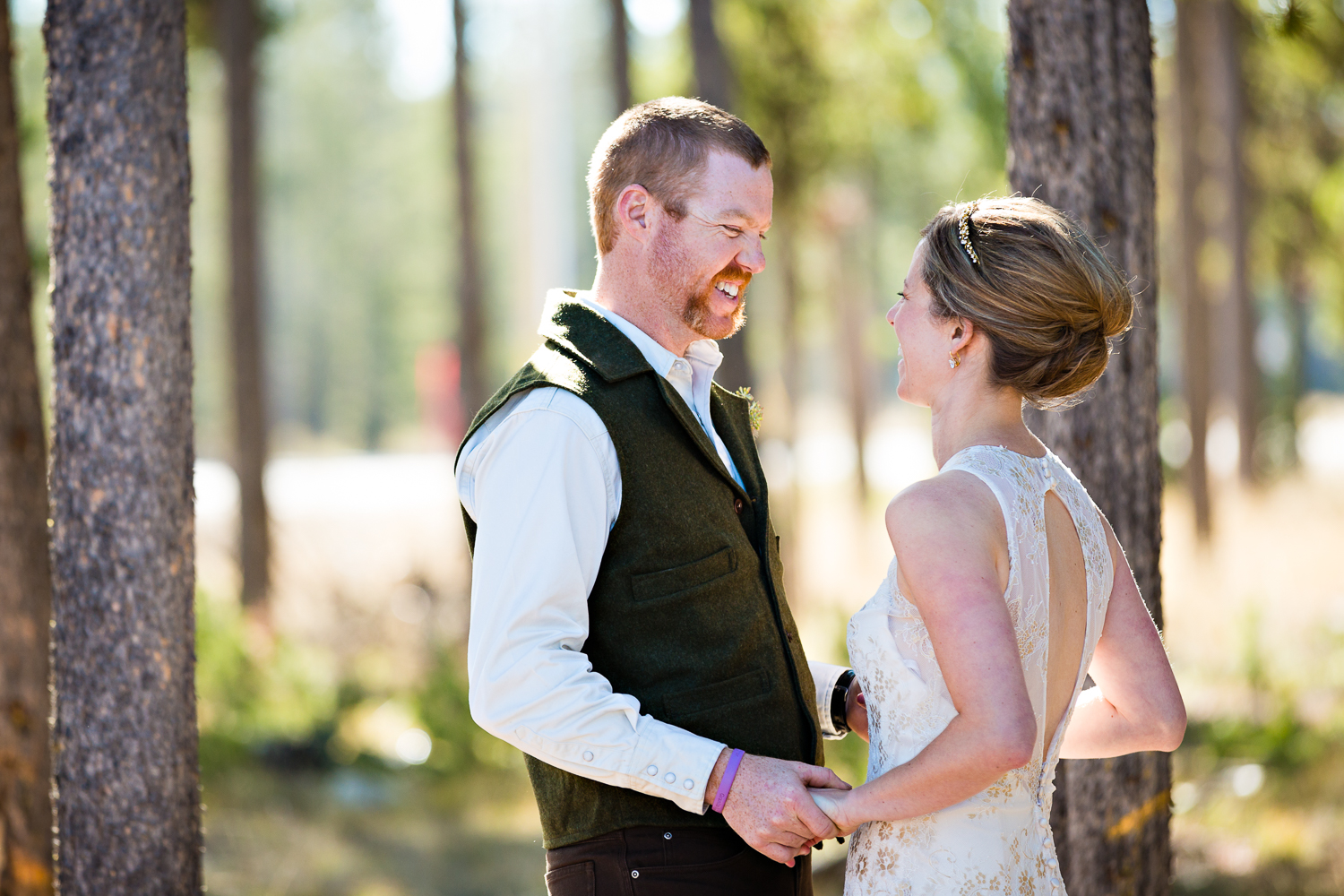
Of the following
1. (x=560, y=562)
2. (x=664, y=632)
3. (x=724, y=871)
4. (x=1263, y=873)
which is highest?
(x=560, y=562)

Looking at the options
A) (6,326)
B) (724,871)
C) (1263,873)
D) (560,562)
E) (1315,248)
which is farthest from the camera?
(1315,248)

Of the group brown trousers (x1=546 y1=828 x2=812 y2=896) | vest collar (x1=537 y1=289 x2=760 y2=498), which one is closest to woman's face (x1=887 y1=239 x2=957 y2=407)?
vest collar (x1=537 y1=289 x2=760 y2=498)

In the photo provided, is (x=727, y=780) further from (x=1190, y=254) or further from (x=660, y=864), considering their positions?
(x=1190, y=254)

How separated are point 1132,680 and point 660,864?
980 mm

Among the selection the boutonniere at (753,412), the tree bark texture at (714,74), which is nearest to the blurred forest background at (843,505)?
the tree bark texture at (714,74)

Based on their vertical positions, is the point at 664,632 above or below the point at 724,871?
above

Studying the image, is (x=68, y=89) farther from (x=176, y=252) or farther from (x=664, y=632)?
(x=664, y=632)

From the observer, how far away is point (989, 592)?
1.91m

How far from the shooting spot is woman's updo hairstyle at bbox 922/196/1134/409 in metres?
2.06

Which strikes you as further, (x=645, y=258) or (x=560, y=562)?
(x=645, y=258)

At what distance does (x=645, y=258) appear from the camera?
248cm

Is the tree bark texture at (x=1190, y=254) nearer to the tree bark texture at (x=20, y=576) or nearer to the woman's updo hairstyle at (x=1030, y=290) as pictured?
the woman's updo hairstyle at (x=1030, y=290)

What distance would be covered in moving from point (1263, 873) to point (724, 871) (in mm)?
3720

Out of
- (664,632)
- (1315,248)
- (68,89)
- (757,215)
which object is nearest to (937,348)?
(757,215)
